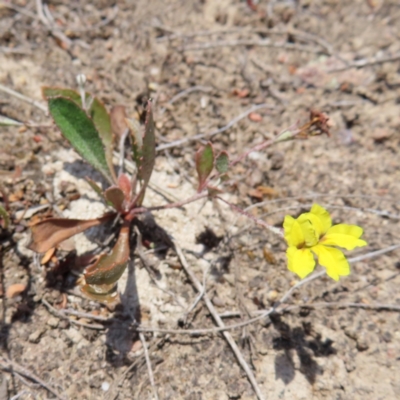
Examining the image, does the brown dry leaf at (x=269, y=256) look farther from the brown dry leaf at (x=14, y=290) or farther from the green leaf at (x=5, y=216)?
the green leaf at (x=5, y=216)

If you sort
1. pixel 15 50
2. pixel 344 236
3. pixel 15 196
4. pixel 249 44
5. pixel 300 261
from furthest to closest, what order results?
pixel 249 44 → pixel 15 50 → pixel 15 196 → pixel 344 236 → pixel 300 261

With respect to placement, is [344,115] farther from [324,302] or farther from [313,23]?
[324,302]

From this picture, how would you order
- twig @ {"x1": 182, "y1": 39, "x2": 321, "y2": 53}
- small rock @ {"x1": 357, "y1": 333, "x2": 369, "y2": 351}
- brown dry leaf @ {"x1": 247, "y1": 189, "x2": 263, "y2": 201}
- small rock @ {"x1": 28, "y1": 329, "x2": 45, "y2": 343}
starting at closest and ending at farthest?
small rock @ {"x1": 28, "y1": 329, "x2": 45, "y2": 343} < small rock @ {"x1": 357, "y1": 333, "x2": 369, "y2": 351} < brown dry leaf @ {"x1": 247, "y1": 189, "x2": 263, "y2": 201} < twig @ {"x1": 182, "y1": 39, "x2": 321, "y2": 53}

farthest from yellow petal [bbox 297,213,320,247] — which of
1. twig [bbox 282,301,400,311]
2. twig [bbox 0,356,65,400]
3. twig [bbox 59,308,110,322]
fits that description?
twig [bbox 0,356,65,400]

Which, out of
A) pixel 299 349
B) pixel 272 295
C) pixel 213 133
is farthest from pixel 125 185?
pixel 299 349

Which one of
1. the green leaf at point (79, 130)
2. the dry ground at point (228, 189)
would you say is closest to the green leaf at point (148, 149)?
the green leaf at point (79, 130)

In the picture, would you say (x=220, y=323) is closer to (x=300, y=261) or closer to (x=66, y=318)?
(x=300, y=261)

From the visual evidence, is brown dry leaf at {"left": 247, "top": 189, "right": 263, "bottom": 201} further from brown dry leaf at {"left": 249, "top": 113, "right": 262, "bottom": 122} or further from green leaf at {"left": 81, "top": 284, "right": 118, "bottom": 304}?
green leaf at {"left": 81, "top": 284, "right": 118, "bottom": 304}
